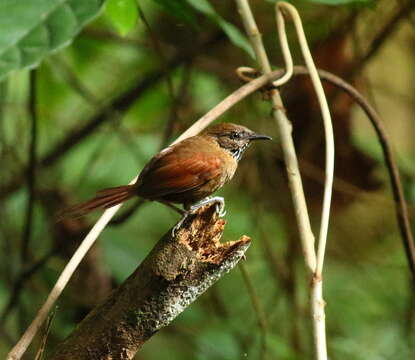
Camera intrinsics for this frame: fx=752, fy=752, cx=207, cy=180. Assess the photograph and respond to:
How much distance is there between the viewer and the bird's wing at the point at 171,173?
2381 millimetres

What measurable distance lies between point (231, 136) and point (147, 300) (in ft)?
4.69

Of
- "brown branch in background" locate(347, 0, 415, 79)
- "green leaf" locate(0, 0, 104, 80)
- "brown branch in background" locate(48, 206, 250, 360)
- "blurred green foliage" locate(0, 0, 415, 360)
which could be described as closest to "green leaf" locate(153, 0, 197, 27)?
"green leaf" locate(0, 0, 104, 80)

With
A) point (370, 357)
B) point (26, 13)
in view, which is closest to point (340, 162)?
point (370, 357)

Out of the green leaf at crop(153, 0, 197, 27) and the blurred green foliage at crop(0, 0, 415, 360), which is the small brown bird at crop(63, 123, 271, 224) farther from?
the blurred green foliage at crop(0, 0, 415, 360)

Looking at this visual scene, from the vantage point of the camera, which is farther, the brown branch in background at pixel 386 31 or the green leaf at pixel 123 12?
the brown branch in background at pixel 386 31

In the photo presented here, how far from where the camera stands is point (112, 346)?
1.72 metres

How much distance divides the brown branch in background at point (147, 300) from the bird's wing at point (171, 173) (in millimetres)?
628

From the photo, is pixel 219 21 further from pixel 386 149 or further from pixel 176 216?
pixel 176 216

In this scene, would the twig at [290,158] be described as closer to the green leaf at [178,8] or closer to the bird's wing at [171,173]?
the green leaf at [178,8]

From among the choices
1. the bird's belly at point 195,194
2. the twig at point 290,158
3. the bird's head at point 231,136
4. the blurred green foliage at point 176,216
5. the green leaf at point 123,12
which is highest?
the green leaf at point 123,12

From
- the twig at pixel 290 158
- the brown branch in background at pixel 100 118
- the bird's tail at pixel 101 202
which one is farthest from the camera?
the brown branch in background at pixel 100 118

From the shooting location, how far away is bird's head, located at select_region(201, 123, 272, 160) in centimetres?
297

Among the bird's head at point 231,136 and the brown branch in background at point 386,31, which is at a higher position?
the bird's head at point 231,136

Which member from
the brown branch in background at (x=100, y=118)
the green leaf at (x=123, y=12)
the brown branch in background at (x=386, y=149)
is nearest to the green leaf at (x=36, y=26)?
the green leaf at (x=123, y=12)
